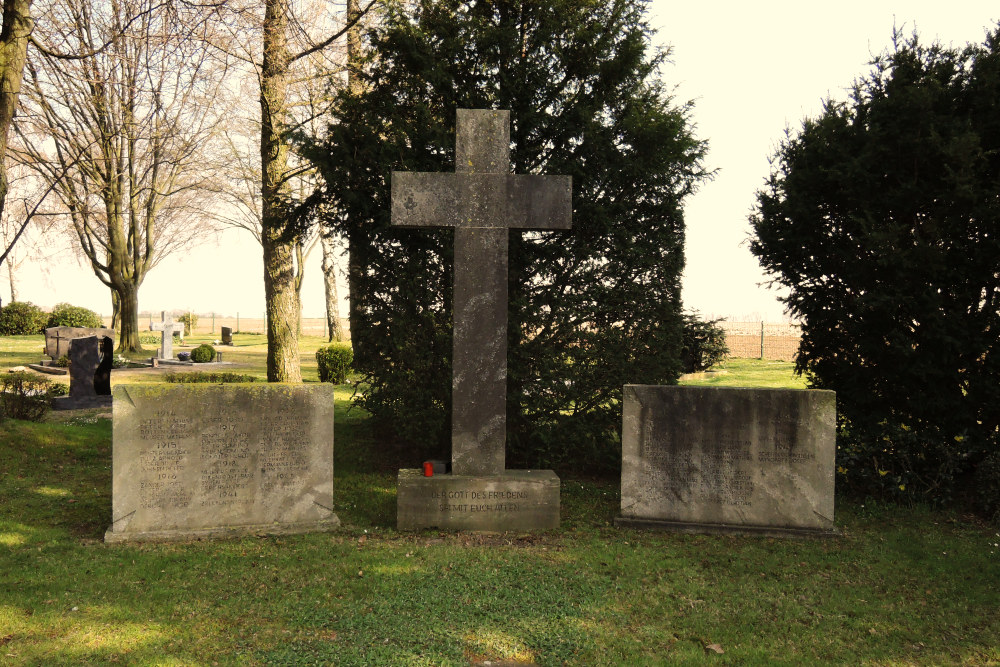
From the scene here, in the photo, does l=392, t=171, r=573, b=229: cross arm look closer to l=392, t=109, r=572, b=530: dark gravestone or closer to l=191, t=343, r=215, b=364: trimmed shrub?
l=392, t=109, r=572, b=530: dark gravestone

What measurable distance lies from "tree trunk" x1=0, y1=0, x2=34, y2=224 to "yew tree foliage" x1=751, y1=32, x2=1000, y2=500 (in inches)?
408

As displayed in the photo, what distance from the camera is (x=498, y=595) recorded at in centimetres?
499

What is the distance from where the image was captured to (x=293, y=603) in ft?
15.8

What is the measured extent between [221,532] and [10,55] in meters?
7.80

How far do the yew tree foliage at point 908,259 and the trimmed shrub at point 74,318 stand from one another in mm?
32352

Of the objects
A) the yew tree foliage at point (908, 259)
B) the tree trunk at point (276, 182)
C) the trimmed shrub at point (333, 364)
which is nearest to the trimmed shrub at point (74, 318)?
the trimmed shrub at point (333, 364)

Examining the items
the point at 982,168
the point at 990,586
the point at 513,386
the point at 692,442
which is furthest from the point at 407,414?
the point at 982,168

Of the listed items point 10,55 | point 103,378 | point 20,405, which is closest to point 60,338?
point 103,378

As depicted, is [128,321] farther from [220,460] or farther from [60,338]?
[220,460]

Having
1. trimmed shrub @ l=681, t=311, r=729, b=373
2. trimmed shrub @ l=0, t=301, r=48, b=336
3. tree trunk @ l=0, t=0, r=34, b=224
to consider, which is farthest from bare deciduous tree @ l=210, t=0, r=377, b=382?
trimmed shrub @ l=0, t=301, r=48, b=336

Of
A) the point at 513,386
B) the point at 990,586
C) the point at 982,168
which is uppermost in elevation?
the point at 982,168

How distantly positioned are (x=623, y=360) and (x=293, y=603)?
4.70 m

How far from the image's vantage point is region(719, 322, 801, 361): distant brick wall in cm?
3112

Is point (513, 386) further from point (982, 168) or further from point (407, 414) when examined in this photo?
point (982, 168)
